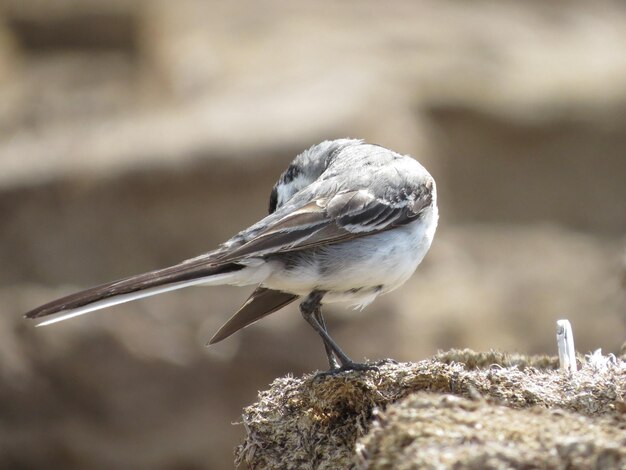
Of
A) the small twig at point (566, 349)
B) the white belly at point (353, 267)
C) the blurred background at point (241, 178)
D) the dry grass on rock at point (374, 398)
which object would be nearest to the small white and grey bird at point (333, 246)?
the white belly at point (353, 267)

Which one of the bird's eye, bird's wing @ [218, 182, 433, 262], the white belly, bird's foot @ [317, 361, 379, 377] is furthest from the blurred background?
bird's foot @ [317, 361, 379, 377]

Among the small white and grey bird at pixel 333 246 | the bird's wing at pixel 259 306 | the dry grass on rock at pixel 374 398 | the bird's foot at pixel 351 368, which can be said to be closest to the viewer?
the dry grass on rock at pixel 374 398

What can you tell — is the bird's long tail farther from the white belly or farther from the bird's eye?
the bird's eye

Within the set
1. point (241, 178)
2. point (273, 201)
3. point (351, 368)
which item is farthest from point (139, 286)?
point (241, 178)

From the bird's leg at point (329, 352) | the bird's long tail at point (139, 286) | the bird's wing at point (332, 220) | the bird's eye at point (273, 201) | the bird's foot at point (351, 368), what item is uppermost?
the bird's eye at point (273, 201)

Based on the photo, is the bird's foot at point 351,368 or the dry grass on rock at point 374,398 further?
the bird's foot at point 351,368

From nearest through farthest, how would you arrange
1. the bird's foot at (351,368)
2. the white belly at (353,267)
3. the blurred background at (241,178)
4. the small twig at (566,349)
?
the bird's foot at (351,368) < the small twig at (566,349) < the white belly at (353,267) < the blurred background at (241,178)

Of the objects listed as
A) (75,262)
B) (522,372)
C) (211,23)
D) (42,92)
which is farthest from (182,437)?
(522,372)

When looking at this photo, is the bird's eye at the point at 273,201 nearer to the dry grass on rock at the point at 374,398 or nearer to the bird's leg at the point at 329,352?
the bird's leg at the point at 329,352
